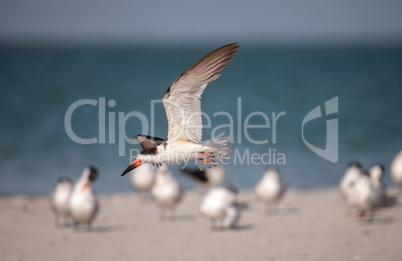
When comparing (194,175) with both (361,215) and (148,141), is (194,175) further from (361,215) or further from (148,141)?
(148,141)

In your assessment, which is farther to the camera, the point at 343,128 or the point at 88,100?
the point at 88,100

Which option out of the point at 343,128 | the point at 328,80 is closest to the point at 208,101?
the point at 343,128

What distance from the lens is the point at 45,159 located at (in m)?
16.1

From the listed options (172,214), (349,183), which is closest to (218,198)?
(172,214)

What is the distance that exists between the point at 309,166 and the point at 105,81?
27757mm

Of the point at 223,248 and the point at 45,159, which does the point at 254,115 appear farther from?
the point at 223,248

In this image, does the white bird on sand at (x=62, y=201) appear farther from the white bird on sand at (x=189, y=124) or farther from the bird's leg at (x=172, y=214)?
the white bird on sand at (x=189, y=124)

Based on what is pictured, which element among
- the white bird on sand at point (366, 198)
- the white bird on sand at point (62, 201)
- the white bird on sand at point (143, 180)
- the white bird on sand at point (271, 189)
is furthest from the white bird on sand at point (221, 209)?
the white bird on sand at point (143, 180)

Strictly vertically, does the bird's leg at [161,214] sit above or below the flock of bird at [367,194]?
below

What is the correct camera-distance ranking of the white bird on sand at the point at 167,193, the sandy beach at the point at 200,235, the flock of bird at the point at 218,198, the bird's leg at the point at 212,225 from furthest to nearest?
1. the white bird on sand at the point at 167,193
2. the bird's leg at the point at 212,225
3. the flock of bird at the point at 218,198
4. the sandy beach at the point at 200,235

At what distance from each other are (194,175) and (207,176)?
0.30 m


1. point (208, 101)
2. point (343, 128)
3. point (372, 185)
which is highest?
point (208, 101)

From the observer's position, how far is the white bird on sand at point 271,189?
32.7 feet

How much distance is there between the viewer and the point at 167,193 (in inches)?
381
